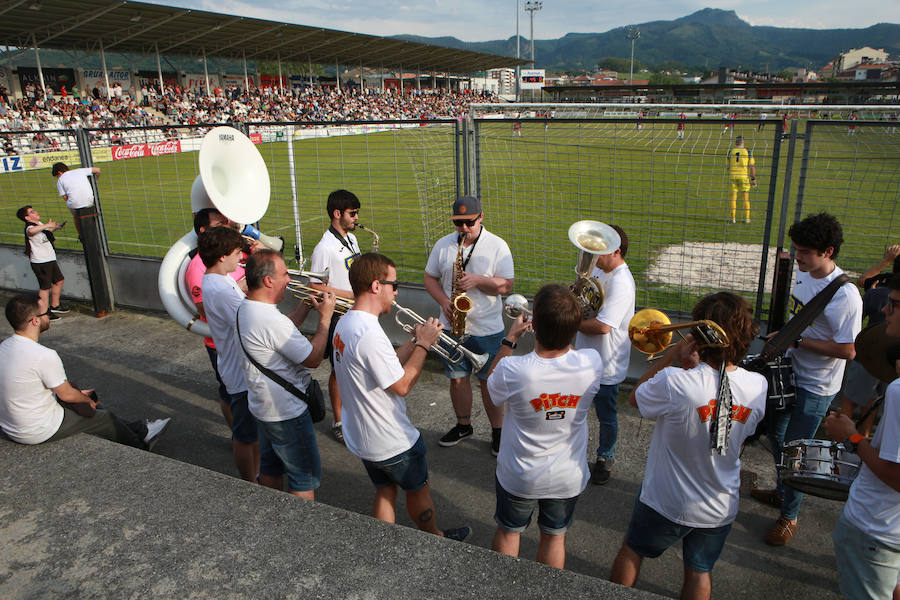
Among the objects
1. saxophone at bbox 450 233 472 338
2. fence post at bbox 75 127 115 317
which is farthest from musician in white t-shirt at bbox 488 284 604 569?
fence post at bbox 75 127 115 317

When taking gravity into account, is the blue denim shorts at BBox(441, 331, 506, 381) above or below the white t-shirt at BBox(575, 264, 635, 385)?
below

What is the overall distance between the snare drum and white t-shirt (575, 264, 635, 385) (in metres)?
1.34

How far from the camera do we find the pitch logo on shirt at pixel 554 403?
2.70 m

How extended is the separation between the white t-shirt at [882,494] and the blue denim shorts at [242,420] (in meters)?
3.52

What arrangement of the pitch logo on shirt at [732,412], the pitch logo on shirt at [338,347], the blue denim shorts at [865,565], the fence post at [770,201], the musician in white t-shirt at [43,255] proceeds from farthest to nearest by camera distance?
the musician in white t-shirt at [43,255]
the fence post at [770,201]
the pitch logo on shirt at [338,347]
the pitch logo on shirt at [732,412]
the blue denim shorts at [865,565]

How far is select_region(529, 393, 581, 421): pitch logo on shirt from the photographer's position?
2703 millimetres

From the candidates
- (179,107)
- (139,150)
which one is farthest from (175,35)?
(139,150)

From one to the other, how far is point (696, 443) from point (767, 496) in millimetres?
1978

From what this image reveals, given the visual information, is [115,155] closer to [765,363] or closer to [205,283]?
[205,283]

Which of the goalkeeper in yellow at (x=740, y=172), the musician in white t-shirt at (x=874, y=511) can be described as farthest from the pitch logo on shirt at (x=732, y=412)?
the goalkeeper in yellow at (x=740, y=172)

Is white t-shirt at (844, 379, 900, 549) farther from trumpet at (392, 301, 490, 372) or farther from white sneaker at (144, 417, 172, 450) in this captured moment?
white sneaker at (144, 417, 172, 450)

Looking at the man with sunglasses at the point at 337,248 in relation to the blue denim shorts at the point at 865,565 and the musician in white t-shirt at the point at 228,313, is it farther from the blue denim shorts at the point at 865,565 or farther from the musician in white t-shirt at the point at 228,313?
the blue denim shorts at the point at 865,565

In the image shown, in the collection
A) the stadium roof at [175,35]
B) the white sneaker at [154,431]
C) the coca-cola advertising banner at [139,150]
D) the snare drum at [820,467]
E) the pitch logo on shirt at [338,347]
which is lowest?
the white sneaker at [154,431]

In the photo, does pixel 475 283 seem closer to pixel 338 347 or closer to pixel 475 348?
pixel 475 348
